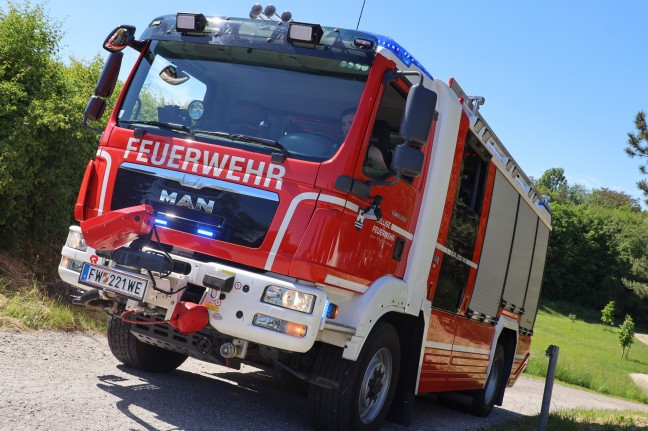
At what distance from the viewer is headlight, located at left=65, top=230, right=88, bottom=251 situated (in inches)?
203

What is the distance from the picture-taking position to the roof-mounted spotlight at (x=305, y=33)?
5.03 metres

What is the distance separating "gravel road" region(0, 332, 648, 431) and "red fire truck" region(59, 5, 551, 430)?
1.54 ft

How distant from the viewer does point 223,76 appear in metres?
5.37

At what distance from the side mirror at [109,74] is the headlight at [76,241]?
4.13 feet

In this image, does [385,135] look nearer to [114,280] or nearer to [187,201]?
[187,201]

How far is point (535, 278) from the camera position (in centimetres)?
1052

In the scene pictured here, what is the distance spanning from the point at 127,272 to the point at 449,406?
573cm

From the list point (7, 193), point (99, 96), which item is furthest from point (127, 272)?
point (7, 193)

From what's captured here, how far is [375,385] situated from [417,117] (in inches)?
89.0

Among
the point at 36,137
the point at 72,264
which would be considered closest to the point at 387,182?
the point at 72,264

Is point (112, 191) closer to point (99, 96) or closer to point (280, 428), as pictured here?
point (99, 96)

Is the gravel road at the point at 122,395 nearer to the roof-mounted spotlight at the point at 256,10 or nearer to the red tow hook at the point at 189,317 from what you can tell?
the red tow hook at the point at 189,317

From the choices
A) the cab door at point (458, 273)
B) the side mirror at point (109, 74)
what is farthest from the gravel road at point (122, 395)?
the side mirror at point (109, 74)

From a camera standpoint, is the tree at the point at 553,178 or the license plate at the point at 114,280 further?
the tree at the point at 553,178
